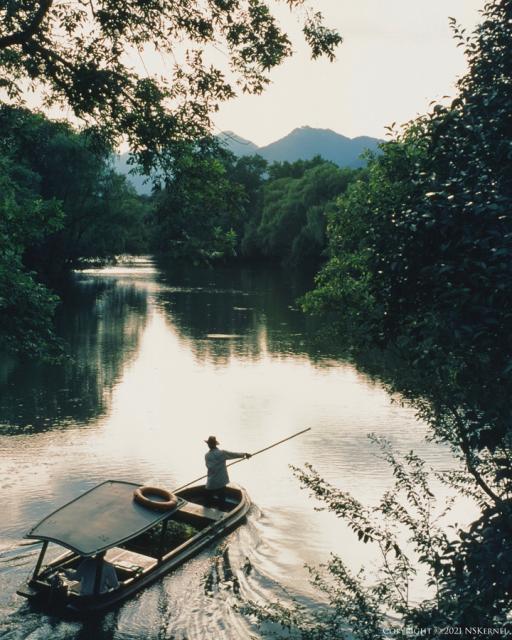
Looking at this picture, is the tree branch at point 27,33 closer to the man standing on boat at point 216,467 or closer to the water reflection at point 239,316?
the man standing on boat at point 216,467

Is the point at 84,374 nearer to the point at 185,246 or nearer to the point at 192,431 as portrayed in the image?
the point at 192,431

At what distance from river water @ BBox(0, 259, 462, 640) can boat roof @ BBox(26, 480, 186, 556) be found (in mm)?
1649

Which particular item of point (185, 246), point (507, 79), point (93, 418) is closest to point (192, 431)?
point (93, 418)

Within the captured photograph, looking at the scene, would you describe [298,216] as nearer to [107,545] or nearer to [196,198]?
[196,198]

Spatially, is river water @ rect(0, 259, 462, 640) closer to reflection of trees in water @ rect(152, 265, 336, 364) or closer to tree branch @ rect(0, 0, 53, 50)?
reflection of trees in water @ rect(152, 265, 336, 364)

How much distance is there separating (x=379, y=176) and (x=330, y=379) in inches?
619

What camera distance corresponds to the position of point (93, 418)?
29.8 m

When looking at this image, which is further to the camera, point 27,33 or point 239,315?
point 239,315

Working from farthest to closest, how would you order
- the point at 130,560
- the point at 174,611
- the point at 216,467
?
the point at 216,467
the point at 130,560
the point at 174,611

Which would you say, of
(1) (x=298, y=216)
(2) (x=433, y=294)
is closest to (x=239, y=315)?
(1) (x=298, y=216)

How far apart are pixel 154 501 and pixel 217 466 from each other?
416 centimetres

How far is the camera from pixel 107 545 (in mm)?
13641

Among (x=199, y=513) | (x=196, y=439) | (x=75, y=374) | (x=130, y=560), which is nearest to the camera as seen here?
(x=130, y=560)

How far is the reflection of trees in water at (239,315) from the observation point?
45.5 metres
